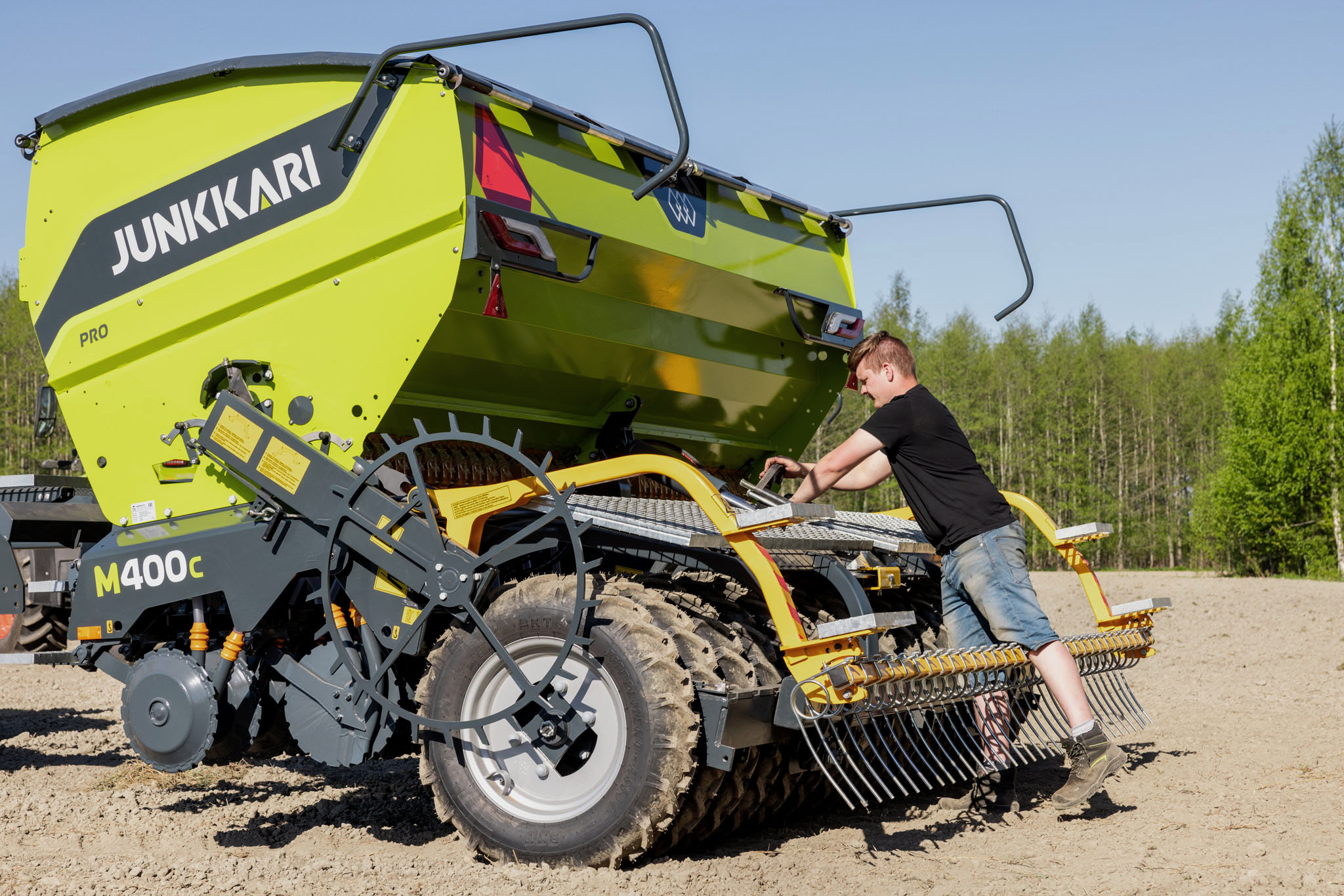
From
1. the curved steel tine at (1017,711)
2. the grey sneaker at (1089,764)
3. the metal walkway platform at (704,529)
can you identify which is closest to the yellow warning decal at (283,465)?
the metal walkway platform at (704,529)

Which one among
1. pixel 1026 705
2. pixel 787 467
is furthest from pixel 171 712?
pixel 1026 705

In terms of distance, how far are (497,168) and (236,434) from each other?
57.9 inches

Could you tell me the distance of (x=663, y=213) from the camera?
16.0 feet

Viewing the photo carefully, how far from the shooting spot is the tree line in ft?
84.0

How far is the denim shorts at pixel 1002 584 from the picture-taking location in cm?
431

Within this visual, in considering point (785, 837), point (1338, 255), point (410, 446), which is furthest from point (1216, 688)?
point (1338, 255)

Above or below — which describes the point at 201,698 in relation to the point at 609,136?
below

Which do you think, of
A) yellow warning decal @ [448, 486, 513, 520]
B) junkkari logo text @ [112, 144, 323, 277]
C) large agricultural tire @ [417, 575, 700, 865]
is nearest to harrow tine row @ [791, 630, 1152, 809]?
large agricultural tire @ [417, 575, 700, 865]

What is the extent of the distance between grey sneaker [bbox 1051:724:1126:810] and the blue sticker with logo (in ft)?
8.61

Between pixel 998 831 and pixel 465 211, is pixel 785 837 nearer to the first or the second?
pixel 998 831

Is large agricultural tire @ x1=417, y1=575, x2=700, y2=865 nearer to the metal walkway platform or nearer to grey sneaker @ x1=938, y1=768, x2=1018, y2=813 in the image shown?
the metal walkway platform

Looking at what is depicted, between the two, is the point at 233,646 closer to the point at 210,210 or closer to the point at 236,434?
the point at 236,434

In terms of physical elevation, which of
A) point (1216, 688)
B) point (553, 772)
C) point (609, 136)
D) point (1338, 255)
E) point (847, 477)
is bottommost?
point (1216, 688)

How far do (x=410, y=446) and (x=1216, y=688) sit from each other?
6.83 meters
